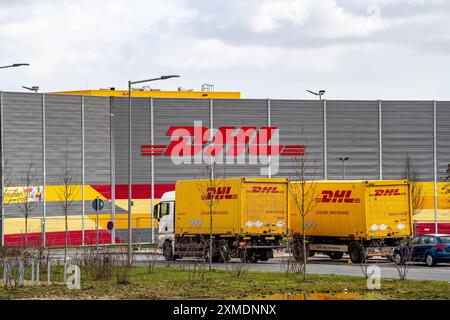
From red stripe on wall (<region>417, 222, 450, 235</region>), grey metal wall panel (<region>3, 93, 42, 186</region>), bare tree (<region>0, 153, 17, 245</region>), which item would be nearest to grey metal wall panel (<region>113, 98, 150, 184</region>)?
grey metal wall panel (<region>3, 93, 42, 186</region>)

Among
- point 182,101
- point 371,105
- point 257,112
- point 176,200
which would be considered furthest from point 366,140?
point 176,200

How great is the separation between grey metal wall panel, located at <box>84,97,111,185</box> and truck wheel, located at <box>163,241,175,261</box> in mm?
22021

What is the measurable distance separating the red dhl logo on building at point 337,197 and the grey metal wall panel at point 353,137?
1142 inches

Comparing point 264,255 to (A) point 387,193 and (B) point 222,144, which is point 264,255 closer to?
(A) point 387,193

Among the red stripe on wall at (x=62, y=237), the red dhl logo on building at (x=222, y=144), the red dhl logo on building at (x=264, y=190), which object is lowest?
the red stripe on wall at (x=62, y=237)

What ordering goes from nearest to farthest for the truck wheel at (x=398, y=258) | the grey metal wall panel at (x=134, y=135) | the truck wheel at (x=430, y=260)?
the truck wheel at (x=430, y=260)
the truck wheel at (x=398, y=258)
the grey metal wall panel at (x=134, y=135)

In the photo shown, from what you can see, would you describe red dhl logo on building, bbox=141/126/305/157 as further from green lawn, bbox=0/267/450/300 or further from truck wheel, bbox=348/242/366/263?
green lawn, bbox=0/267/450/300

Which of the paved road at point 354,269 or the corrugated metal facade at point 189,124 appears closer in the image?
the paved road at point 354,269

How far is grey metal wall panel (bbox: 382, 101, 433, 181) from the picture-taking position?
248 ft

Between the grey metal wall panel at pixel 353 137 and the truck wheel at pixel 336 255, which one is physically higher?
the grey metal wall panel at pixel 353 137

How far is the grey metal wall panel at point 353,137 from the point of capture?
246 feet

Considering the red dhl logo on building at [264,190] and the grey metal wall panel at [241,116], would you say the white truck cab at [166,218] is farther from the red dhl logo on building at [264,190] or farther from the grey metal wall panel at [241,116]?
the grey metal wall panel at [241,116]

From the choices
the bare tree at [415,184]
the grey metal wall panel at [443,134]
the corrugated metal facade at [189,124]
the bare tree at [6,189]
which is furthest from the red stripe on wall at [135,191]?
the grey metal wall panel at [443,134]

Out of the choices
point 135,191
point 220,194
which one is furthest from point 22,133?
point 220,194
